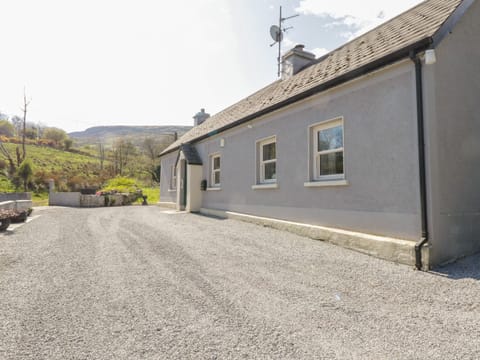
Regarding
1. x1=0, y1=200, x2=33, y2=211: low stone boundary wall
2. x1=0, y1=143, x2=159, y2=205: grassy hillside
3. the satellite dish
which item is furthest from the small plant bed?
the satellite dish

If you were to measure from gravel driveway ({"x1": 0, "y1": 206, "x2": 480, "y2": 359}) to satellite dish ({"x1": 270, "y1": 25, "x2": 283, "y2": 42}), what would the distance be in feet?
42.1

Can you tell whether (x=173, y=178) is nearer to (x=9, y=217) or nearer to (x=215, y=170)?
(x=215, y=170)

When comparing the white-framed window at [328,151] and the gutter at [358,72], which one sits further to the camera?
the white-framed window at [328,151]

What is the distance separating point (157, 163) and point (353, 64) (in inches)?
1358

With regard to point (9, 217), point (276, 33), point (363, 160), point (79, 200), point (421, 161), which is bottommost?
point (9, 217)

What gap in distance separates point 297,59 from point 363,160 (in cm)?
659

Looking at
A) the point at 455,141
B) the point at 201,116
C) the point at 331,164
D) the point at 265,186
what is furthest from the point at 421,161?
the point at 201,116

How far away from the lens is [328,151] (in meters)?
6.55

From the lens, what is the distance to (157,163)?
1478 inches

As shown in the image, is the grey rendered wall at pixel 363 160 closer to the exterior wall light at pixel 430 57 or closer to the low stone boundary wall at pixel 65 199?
the exterior wall light at pixel 430 57

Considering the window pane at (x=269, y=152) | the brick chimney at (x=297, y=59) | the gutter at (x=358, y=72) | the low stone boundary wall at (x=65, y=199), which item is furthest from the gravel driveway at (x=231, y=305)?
the low stone boundary wall at (x=65, y=199)

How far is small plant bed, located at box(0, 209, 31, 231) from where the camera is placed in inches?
302

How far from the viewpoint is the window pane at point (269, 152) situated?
28.8 feet

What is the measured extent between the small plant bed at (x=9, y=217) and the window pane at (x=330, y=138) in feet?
30.0
